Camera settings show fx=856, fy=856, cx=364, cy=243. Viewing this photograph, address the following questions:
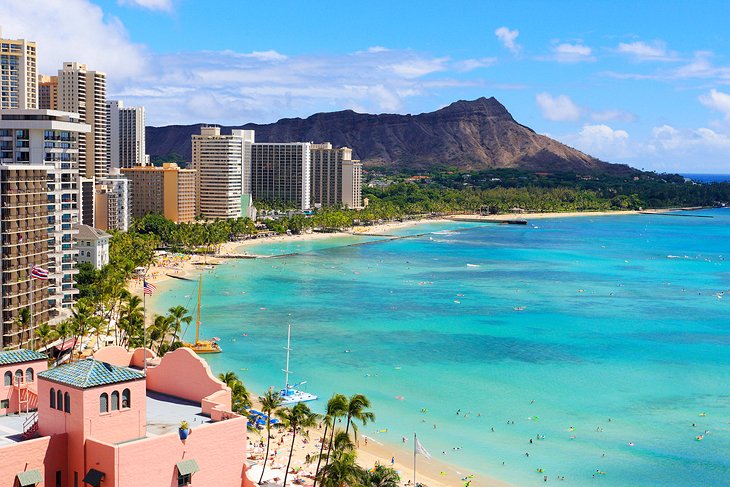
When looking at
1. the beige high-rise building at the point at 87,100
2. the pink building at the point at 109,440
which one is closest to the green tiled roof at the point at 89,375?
the pink building at the point at 109,440

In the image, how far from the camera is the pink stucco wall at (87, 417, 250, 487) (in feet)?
61.4

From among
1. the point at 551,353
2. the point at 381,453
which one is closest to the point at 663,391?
the point at 551,353

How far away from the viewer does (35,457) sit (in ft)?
63.5

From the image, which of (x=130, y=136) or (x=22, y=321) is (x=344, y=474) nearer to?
(x=22, y=321)

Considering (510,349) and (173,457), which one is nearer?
(173,457)

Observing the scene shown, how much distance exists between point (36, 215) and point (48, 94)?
78441 mm

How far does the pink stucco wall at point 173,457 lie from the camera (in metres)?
18.7

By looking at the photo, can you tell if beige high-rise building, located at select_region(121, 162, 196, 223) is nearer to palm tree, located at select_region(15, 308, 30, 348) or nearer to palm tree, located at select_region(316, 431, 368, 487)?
palm tree, located at select_region(15, 308, 30, 348)

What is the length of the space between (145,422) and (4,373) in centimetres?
513

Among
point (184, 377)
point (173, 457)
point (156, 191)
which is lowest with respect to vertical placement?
point (173, 457)

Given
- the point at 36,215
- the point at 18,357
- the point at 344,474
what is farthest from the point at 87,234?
the point at 344,474

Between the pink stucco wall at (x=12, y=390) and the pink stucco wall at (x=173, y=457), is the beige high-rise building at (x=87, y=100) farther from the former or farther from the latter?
the pink stucco wall at (x=173, y=457)

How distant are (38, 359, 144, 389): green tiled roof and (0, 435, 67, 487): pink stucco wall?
136cm

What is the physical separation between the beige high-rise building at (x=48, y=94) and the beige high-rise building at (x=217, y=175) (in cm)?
4552
